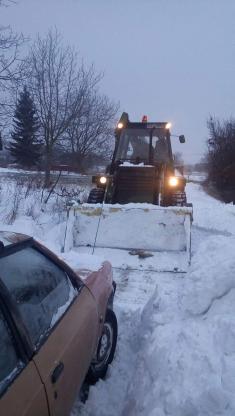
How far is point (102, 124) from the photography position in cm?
2756

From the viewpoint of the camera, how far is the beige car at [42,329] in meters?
2.02

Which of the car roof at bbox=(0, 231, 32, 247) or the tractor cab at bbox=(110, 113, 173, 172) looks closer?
the car roof at bbox=(0, 231, 32, 247)

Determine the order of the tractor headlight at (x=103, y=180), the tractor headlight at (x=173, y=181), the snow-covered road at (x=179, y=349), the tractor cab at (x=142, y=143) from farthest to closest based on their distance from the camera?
1. the tractor cab at (x=142, y=143)
2. the tractor headlight at (x=103, y=180)
3. the tractor headlight at (x=173, y=181)
4. the snow-covered road at (x=179, y=349)

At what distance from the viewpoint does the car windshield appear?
9.81 metres

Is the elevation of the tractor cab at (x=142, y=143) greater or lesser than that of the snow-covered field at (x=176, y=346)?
greater

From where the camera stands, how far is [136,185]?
8.89 m

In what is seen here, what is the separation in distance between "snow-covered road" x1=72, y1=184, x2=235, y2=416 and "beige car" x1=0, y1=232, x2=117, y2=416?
376 mm

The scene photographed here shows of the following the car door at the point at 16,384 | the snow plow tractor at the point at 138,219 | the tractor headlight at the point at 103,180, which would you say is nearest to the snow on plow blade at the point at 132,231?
the snow plow tractor at the point at 138,219

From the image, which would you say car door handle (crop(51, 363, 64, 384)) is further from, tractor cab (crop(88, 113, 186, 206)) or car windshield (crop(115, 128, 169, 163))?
car windshield (crop(115, 128, 169, 163))

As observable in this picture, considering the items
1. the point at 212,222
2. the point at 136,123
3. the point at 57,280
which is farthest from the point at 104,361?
the point at 212,222

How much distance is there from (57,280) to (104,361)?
1201 mm

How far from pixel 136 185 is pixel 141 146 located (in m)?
1.44

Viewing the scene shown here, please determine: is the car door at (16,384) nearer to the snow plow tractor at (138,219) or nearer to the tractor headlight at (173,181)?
the snow plow tractor at (138,219)

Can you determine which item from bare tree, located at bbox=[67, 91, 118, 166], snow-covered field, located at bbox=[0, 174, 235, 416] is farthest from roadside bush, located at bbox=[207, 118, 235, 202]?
snow-covered field, located at bbox=[0, 174, 235, 416]
